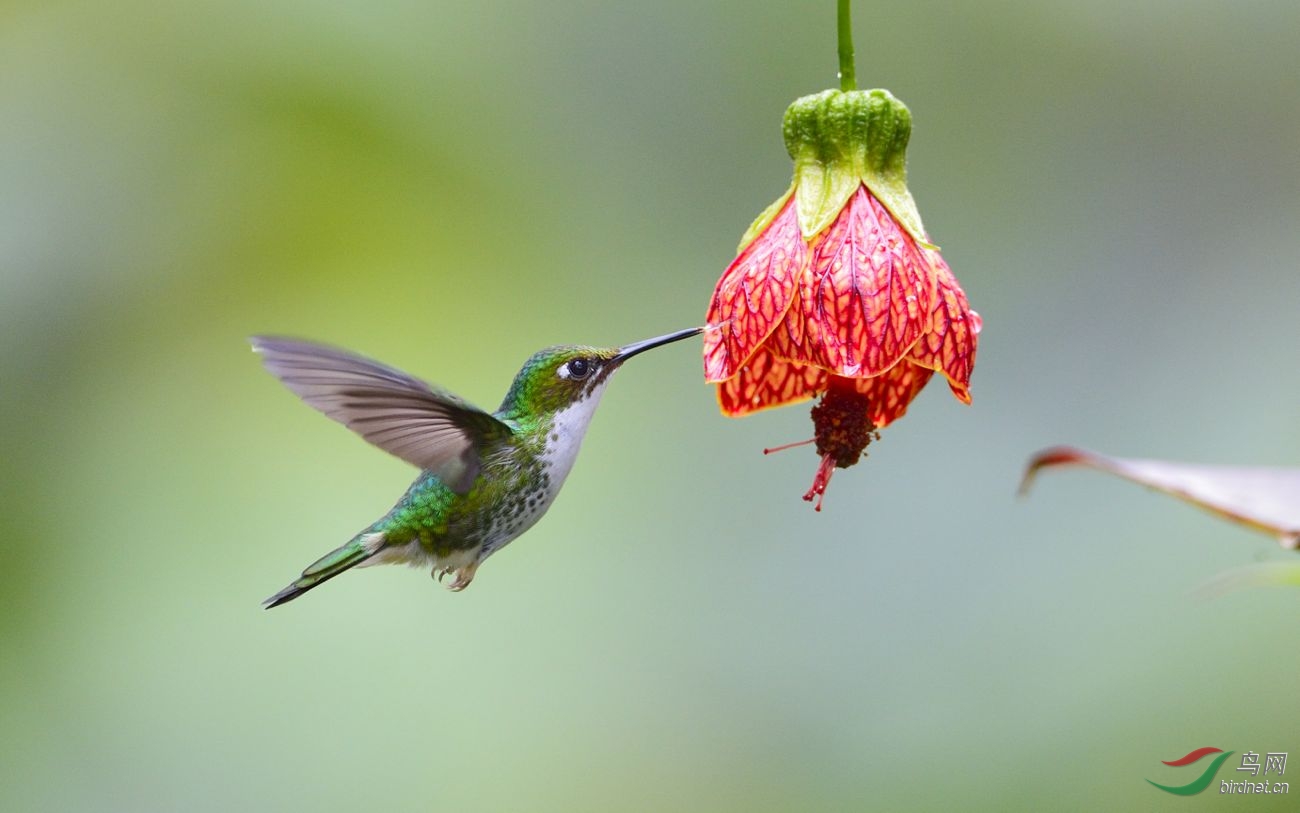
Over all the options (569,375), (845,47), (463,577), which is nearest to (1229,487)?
(845,47)

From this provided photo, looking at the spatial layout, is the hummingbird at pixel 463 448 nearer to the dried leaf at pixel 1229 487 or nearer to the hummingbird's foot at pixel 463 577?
the hummingbird's foot at pixel 463 577

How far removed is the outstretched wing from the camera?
1.56m

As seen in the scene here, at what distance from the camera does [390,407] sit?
1711 millimetres

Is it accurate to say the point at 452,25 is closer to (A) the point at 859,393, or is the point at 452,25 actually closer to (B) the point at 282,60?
(B) the point at 282,60

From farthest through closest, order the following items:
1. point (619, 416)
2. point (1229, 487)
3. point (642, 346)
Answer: point (619, 416) < point (642, 346) < point (1229, 487)

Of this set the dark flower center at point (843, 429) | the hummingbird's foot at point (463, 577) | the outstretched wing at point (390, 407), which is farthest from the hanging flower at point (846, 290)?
the hummingbird's foot at point (463, 577)

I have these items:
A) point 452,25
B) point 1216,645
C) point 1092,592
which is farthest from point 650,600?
point 452,25

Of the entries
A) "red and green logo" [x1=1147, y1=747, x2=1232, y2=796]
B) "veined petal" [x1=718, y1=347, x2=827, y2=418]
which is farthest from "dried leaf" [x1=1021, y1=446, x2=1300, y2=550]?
"red and green logo" [x1=1147, y1=747, x2=1232, y2=796]

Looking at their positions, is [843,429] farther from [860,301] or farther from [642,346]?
[642,346]

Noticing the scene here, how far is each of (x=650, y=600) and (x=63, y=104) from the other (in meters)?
2.06

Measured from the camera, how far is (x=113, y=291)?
349cm

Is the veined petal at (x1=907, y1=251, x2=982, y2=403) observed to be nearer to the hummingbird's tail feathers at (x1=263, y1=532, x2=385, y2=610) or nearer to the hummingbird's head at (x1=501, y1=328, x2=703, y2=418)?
the hummingbird's head at (x1=501, y1=328, x2=703, y2=418)

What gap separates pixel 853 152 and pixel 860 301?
24 cm

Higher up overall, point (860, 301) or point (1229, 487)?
point (860, 301)
